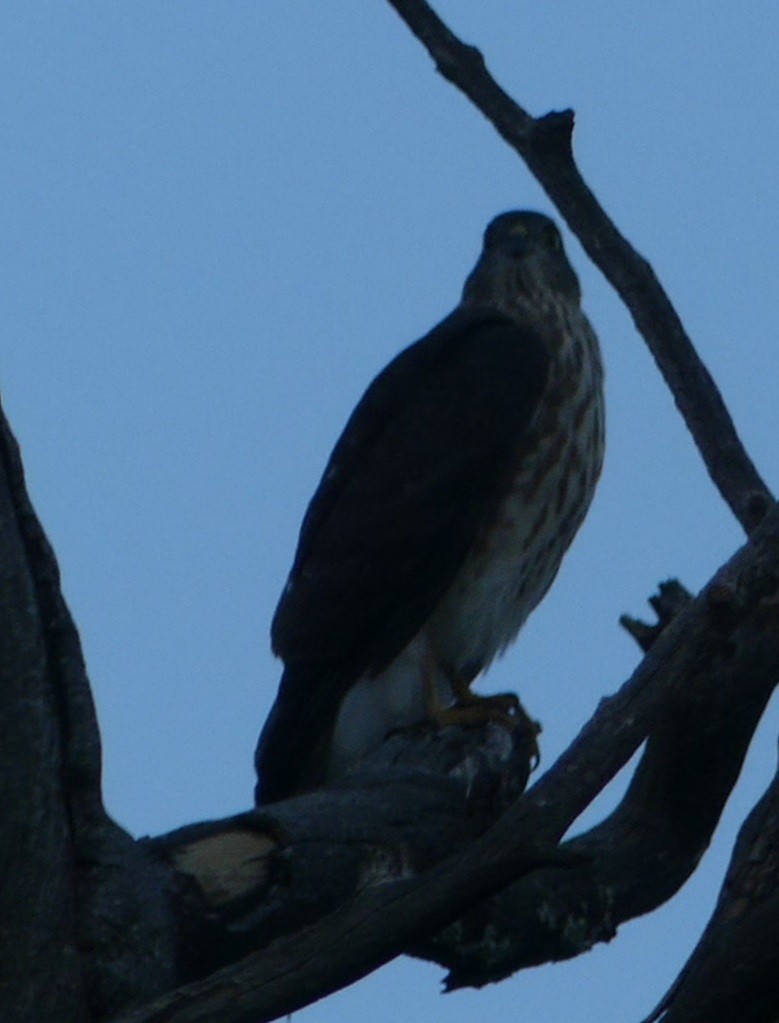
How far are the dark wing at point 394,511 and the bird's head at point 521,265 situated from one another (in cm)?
36

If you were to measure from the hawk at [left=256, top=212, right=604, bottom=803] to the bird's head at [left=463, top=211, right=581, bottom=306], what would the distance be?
0.39 m

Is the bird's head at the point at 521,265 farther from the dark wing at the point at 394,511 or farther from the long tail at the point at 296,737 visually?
the long tail at the point at 296,737

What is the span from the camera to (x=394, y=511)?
5199 millimetres

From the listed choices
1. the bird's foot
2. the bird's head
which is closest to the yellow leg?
the bird's foot

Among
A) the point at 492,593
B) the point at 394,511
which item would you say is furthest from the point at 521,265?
the point at 492,593

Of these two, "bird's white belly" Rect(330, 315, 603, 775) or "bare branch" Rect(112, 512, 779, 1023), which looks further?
"bird's white belly" Rect(330, 315, 603, 775)

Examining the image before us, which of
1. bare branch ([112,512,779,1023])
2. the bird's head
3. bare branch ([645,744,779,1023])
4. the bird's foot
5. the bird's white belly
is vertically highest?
the bird's head

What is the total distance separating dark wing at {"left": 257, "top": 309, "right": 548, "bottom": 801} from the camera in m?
4.97

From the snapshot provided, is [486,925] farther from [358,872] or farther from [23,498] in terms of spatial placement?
[23,498]

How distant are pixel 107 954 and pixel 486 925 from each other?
103 cm

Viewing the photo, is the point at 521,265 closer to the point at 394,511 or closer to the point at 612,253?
the point at 394,511

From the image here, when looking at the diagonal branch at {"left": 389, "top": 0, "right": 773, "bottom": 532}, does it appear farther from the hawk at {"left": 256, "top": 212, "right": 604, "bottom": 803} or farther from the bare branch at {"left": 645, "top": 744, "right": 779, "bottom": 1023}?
the bare branch at {"left": 645, "top": 744, "right": 779, "bottom": 1023}

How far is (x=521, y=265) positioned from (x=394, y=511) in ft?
3.98

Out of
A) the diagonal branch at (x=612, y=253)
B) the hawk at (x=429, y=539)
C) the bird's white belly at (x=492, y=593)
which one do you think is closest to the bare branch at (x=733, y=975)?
the diagonal branch at (x=612, y=253)
